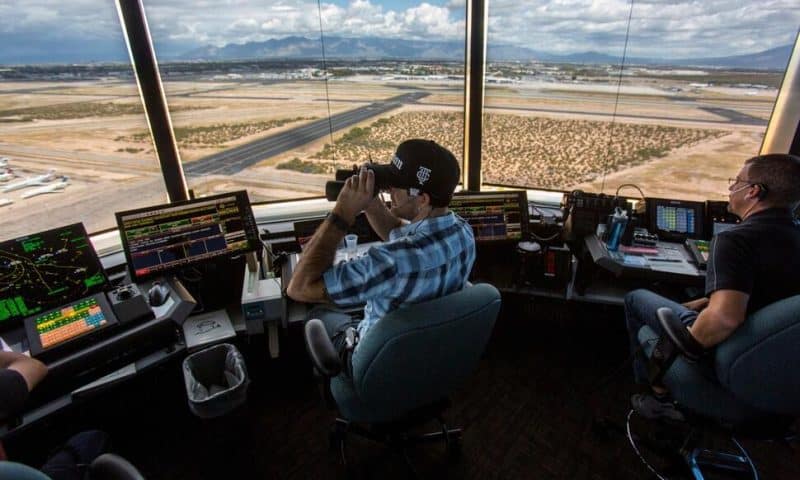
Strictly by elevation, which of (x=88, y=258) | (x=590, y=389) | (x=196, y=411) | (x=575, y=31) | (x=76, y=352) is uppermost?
(x=575, y=31)

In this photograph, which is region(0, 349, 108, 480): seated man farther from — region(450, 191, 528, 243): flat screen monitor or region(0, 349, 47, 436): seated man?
region(450, 191, 528, 243): flat screen monitor

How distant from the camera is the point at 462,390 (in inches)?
89.0

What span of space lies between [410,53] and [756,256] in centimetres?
235

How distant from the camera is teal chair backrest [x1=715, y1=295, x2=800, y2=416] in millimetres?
1086

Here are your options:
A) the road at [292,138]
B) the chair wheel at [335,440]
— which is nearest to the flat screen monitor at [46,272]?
the road at [292,138]

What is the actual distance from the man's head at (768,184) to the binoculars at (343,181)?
1.35 m

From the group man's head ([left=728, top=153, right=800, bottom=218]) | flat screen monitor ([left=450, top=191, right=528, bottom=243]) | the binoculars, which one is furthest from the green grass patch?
man's head ([left=728, top=153, right=800, bottom=218])

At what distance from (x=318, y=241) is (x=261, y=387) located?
4.72 feet

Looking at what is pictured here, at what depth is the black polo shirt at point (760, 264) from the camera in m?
1.33

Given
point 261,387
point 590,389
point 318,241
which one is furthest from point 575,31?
point 261,387

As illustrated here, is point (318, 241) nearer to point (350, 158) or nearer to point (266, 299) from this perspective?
point (266, 299)

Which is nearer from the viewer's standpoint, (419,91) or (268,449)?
(268,449)

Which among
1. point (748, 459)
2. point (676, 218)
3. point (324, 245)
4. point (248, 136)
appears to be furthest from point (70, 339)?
point (676, 218)

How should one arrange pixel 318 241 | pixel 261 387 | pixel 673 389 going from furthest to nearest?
pixel 261 387, pixel 673 389, pixel 318 241
